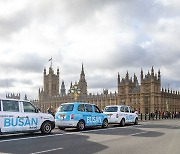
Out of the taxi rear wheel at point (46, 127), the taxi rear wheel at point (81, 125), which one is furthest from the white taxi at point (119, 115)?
the taxi rear wheel at point (46, 127)

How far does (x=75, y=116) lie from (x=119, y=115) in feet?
20.6

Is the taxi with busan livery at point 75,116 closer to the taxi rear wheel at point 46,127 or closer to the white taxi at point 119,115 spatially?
the taxi rear wheel at point 46,127

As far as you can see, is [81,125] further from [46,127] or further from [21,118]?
[21,118]

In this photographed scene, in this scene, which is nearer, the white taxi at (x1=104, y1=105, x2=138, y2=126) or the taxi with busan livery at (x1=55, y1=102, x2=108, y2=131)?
the taxi with busan livery at (x1=55, y1=102, x2=108, y2=131)

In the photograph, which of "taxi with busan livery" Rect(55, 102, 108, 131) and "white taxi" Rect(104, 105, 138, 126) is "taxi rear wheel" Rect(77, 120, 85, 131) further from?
"white taxi" Rect(104, 105, 138, 126)

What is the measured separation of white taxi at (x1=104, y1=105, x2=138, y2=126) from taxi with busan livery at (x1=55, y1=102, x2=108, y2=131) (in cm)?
373

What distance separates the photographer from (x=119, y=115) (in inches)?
912

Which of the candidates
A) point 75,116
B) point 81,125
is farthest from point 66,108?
point 81,125

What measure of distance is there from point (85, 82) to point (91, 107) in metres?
147

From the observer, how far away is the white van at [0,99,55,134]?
13.3 m

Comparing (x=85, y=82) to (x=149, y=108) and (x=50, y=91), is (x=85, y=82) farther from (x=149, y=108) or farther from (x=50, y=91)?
(x=149, y=108)

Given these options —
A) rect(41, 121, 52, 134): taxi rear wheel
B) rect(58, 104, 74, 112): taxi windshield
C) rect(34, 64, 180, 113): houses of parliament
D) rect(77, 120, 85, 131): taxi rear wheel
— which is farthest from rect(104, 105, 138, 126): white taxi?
rect(34, 64, 180, 113): houses of parliament

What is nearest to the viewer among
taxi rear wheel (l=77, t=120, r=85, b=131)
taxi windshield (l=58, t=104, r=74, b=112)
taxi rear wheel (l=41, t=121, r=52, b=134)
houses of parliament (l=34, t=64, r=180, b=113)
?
taxi rear wheel (l=41, t=121, r=52, b=134)

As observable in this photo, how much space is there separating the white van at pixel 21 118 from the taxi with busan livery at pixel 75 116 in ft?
7.32
